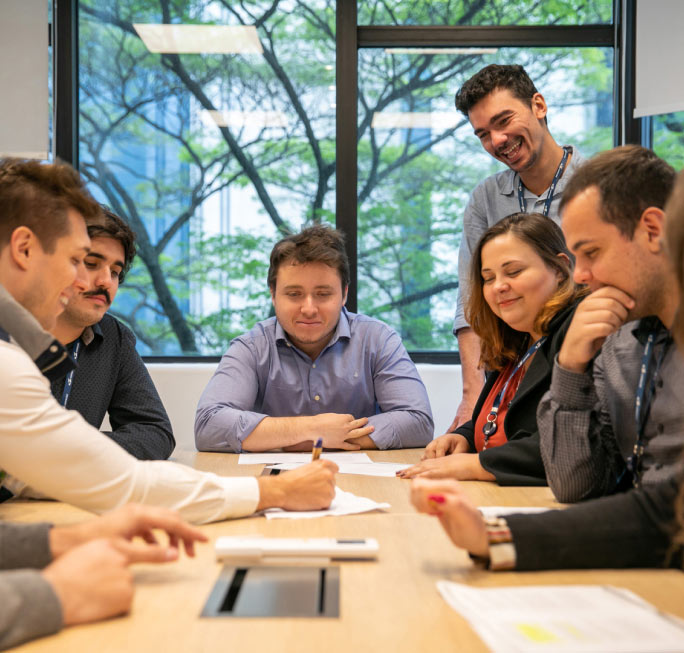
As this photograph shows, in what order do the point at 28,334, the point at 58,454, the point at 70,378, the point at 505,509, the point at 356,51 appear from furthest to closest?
the point at 356,51, the point at 70,378, the point at 505,509, the point at 28,334, the point at 58,454

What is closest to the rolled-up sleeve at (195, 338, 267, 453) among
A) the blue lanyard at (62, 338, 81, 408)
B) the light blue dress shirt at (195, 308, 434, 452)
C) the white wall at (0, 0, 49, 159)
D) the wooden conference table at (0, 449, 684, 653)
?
the light blue dress shirt at (195, 308, 434, 452)

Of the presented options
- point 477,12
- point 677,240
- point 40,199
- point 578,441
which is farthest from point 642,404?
point 477,12

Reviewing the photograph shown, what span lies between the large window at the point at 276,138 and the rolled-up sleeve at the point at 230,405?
1714 millimetres

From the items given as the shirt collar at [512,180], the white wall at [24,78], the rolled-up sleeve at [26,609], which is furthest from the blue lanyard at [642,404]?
the white wall at [24,78]

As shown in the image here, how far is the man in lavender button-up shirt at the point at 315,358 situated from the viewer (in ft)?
9.46

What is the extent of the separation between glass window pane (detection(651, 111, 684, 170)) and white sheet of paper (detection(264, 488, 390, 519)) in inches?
133

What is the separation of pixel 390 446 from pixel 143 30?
309 centimetres

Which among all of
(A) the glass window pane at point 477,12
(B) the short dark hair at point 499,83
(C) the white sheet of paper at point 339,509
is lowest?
(C) the white sheet of paper at point 339,509

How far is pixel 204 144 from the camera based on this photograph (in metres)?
4.57

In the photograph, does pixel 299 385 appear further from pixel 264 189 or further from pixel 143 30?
pixel 143 30

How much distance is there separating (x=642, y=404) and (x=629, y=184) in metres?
0.46

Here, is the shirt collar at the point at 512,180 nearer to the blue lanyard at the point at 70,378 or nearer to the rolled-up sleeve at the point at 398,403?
the rolled-up sleeve at the point at 398,403

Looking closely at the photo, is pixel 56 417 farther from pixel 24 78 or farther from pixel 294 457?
pixel 24 78

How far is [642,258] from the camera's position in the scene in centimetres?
162
